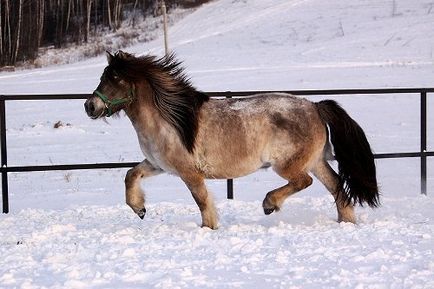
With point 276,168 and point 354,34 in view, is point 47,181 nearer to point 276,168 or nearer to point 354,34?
point 276,168

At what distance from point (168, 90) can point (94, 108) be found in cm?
63

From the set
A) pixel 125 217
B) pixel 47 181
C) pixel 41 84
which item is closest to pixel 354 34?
pixel 41 84

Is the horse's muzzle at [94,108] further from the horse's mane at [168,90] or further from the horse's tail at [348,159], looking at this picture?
the horse's tail at [348,159]

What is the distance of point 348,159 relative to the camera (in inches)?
245

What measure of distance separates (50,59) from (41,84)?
16.0 meters

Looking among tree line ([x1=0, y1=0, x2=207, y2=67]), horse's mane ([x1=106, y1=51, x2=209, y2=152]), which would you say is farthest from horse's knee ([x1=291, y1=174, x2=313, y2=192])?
tree line ([x1=0, y1=0, x2=207, y2=67])

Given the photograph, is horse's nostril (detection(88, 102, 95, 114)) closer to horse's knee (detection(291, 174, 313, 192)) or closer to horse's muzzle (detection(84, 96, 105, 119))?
horse's muzzle (detection(84, 96, 105, 119))

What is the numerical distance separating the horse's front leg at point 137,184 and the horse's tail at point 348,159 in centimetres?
149

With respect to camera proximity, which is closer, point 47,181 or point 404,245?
point 404,245

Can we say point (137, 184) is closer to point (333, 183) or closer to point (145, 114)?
point (145, 114)

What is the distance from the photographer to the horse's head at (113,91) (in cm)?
592

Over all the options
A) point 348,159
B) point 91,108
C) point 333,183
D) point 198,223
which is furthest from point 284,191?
point 91,108

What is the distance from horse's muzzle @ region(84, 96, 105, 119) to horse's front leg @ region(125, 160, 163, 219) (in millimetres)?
548

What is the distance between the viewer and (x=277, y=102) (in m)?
6.07
